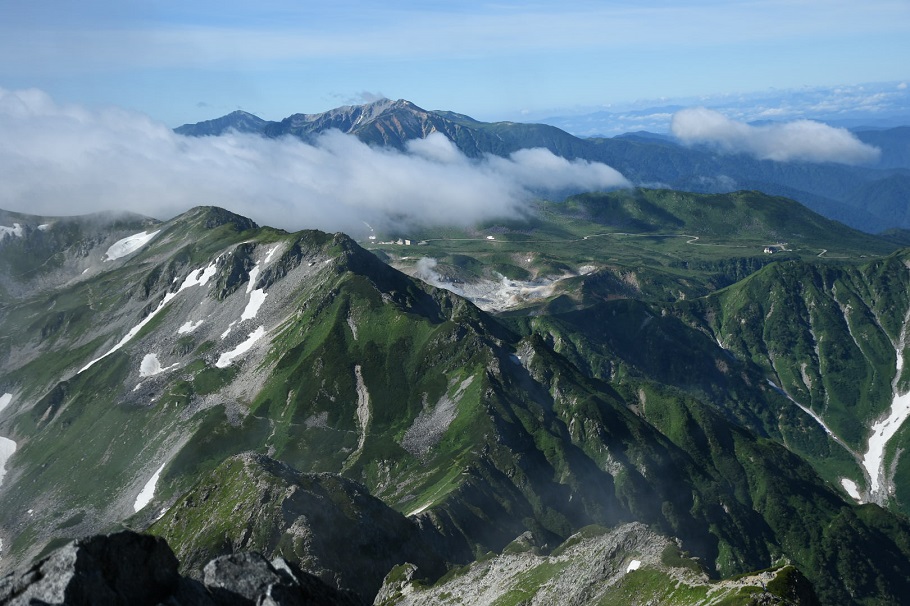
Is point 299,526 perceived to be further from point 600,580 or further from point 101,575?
point 101,575

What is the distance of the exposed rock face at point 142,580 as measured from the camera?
3872 cm

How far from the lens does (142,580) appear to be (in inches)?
1672

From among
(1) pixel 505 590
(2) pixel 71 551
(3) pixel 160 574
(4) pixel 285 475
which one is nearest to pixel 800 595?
(1) pixel 505 590

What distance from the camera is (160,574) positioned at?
43312 mm

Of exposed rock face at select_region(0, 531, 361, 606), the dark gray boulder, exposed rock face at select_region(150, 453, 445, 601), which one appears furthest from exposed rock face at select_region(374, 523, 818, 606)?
the dark gray boulder

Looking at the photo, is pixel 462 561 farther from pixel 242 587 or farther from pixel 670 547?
pixel 242 587

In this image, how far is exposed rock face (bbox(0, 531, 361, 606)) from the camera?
1524 inches

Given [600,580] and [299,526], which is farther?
[299,526]

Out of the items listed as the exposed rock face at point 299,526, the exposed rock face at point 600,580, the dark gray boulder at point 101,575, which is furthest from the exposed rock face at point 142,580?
the exposed rock face at point 299,526

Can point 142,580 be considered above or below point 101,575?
below

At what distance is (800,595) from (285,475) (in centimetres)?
9930

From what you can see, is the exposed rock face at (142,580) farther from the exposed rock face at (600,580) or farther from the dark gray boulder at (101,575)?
the exposed rock face at (600,580)

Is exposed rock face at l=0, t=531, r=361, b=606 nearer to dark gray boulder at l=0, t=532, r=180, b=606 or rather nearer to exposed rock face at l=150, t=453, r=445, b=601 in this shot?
dark gray boulder at l=0, t=532, r=180, b=606

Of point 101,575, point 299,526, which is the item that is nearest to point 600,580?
point 299,526
